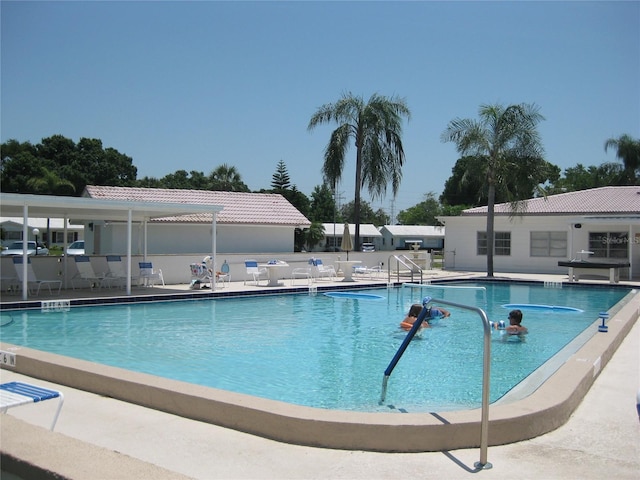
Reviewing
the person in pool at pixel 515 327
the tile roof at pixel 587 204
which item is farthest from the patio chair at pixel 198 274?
the tile roof at pixel 587 204

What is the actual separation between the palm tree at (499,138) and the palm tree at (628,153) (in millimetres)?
29655

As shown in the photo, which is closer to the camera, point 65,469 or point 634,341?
point 65,469

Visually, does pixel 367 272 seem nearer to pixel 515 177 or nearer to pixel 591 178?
pixel 515 177

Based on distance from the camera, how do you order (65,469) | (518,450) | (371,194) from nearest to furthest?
(65,469) → (518,450) → (371,194)

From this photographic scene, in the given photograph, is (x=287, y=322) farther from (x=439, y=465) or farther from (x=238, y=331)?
(x=439, y=465)

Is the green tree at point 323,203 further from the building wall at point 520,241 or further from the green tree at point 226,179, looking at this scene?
the building wall at point 520,241

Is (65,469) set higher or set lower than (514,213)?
lower

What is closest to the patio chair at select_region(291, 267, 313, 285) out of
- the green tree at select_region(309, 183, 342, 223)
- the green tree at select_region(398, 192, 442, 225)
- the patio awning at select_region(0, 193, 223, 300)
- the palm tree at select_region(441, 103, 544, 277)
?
the patio awning at select_region(0, 193, 223, 300)

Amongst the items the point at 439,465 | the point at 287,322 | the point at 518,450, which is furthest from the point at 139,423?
the point at 287,322

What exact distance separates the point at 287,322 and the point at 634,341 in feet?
22.6

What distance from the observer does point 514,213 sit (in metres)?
25.4

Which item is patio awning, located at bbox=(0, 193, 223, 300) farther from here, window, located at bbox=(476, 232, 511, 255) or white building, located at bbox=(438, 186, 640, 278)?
window, located at bbox=(476, 232, 511, 255)

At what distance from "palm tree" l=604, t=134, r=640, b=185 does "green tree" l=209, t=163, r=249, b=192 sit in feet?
124

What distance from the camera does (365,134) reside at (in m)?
29.5
